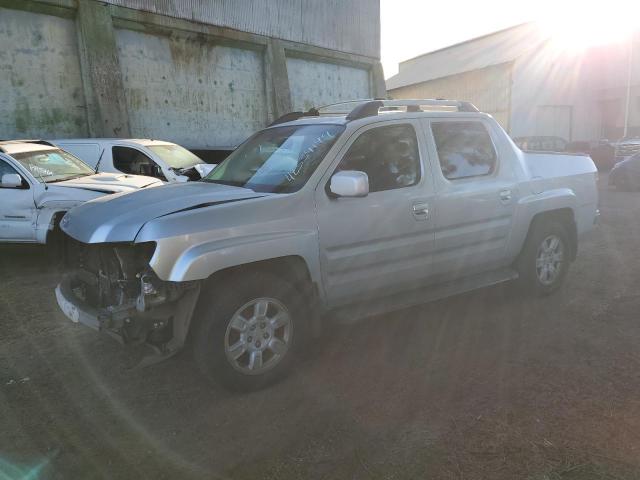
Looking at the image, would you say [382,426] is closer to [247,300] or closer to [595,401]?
[247,300]

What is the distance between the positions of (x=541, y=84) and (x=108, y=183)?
94.5 feet

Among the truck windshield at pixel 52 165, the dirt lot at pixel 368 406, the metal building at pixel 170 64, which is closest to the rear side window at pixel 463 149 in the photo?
the dirt lot at pixel 368 406

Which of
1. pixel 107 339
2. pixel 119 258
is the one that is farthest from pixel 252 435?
pixel 107 339

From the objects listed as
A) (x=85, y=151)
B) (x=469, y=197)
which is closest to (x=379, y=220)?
(x=469, y=197)

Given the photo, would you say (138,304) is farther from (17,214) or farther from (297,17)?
(297,17)

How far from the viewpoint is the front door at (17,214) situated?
6875mm

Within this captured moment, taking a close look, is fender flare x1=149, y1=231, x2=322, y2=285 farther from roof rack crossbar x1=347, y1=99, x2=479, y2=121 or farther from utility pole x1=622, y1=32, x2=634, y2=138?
utility pole x1=622, y1=32, x2=634, y2=138

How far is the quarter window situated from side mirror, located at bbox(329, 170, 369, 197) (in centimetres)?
29

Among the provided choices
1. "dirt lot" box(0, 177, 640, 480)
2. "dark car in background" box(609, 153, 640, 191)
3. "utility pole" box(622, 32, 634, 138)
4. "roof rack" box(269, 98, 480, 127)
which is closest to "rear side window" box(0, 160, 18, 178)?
"dirt lot" box(0, 177, 640, 480)

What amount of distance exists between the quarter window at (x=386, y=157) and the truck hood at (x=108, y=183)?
3886mm

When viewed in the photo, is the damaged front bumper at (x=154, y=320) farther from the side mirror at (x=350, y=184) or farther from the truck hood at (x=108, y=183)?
the truck hood at (x=108, y=183)

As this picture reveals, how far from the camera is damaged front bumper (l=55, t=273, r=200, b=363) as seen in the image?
10.4ft

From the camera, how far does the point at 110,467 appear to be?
2.74 metres

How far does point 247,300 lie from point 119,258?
2.89ft
